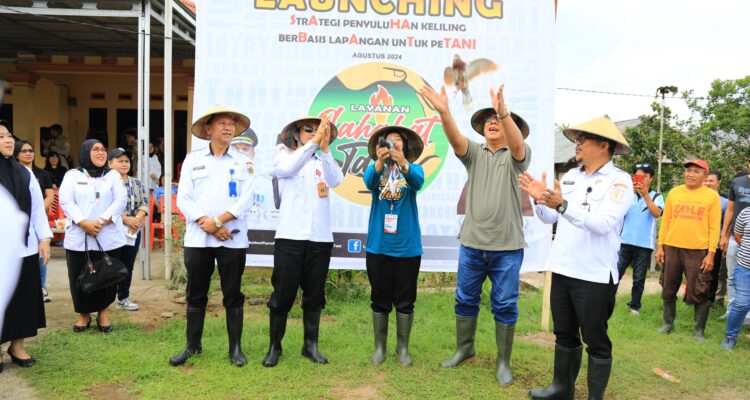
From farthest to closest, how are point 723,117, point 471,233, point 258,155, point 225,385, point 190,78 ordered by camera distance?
1. point 723,117
2. point 190,78
3. point 258,155
4. point 471,233
5. point 225,385

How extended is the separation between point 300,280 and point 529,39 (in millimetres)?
3317

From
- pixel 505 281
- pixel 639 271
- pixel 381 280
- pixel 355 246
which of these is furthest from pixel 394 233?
pixel 639 271

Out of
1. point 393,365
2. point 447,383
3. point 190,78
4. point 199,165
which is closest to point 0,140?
point 199,165

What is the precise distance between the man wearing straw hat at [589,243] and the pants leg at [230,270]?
2.19 metres

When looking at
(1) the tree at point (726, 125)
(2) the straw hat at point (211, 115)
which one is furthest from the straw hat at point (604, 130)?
(1) the tree at point (726, 125)

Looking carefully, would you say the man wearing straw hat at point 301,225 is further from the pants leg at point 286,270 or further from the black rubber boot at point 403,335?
the black rubber boot at point 403,335

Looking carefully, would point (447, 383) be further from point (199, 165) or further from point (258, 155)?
point (258, 155)

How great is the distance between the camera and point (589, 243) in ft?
10.8

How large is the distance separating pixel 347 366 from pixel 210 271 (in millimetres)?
1285

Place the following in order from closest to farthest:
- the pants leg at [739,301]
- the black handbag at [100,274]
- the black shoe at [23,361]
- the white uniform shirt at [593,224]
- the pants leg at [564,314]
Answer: the white uniform shirt at [593,224] < the pants leg at [564,314] < the black shoe at [23,361] < the black handbag at [100,274] < the pants leg at [739,301]

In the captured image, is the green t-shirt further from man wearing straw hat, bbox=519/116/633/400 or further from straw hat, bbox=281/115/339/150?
straw hat, bbox=281/115/339/150

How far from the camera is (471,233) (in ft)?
12.9

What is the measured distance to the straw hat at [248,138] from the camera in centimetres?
523

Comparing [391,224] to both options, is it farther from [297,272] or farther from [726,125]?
[726,125]
